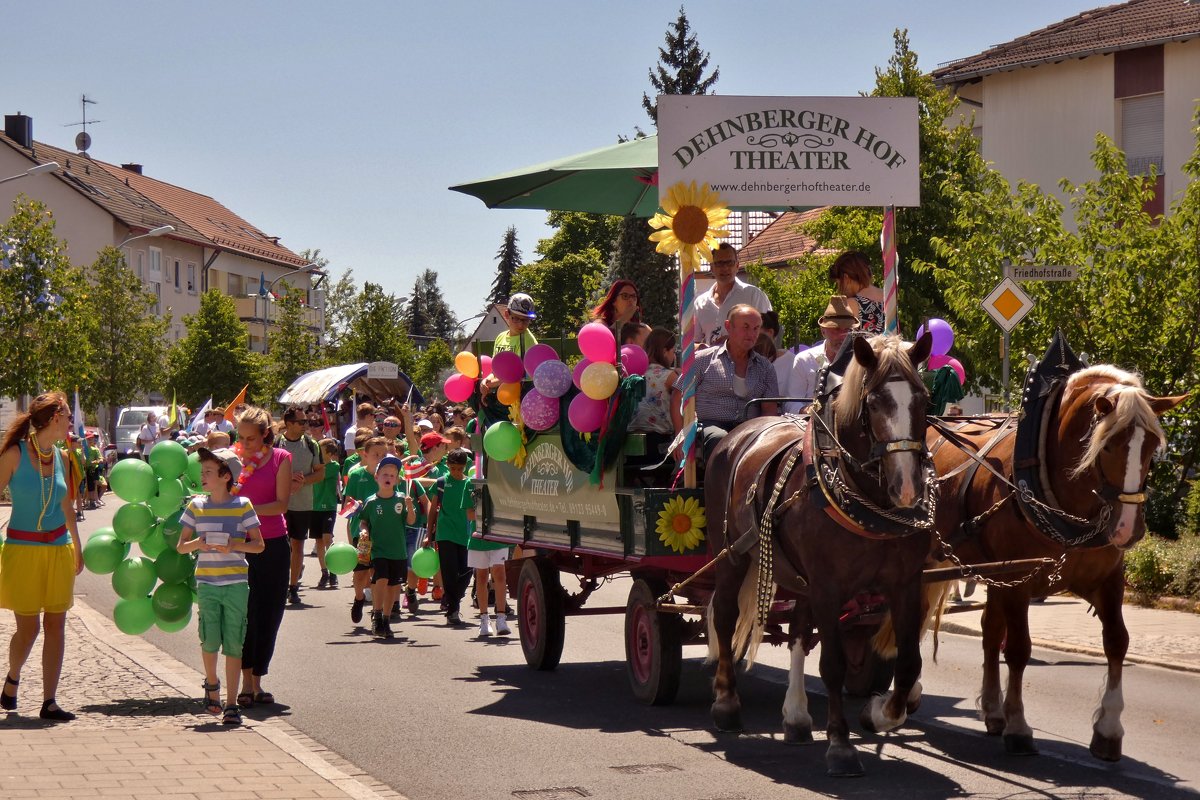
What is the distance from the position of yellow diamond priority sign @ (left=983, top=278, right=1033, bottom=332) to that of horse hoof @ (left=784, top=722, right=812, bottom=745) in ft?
24.6

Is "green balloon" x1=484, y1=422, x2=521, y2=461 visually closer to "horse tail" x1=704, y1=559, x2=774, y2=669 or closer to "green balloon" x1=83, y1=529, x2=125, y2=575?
"green balloon" x1=83, y1=529, x2=125, y2=575

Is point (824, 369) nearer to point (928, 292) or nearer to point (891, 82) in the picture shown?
point (891, 82)

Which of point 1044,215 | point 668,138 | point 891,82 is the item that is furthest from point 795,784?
point 891,82

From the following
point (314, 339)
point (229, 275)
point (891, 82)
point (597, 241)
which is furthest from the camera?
point (229, 275)

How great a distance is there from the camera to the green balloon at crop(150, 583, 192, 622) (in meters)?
9.88

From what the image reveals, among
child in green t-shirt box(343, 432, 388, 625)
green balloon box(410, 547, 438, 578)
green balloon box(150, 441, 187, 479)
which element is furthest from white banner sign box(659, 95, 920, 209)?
child in green t-shirt box(343, 432, 388, 625)

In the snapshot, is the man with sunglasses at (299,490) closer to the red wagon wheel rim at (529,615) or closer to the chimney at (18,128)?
the red wagon wheel rim at (529,615)

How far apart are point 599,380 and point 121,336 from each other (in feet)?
170

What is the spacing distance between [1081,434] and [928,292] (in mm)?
24475

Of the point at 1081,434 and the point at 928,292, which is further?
the point at 928,292

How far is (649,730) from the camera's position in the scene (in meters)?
9.09

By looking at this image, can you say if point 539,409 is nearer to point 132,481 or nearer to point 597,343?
point 597,343

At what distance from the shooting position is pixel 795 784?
24.6 feet

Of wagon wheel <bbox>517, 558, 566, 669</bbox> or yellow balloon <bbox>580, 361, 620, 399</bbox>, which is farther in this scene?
wagon wheel <bbox>517, 558, 566, 669</bbox>
